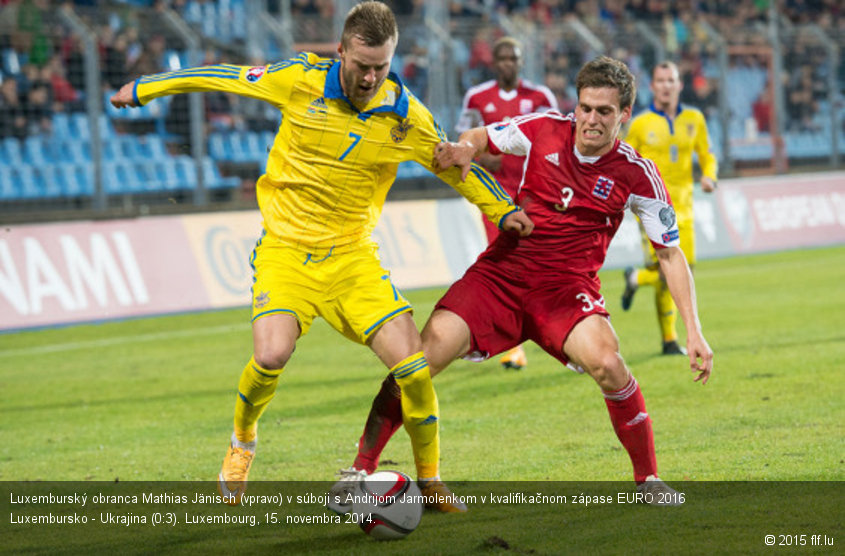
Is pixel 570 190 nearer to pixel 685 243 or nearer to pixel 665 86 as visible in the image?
pixel 685 243

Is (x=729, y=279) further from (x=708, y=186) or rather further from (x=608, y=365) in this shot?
(x=608, y=365)

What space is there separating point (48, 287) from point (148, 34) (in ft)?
13.6

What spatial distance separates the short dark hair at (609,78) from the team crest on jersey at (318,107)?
3.75ft

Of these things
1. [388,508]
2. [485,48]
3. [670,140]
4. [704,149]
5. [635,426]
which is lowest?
[388,508]

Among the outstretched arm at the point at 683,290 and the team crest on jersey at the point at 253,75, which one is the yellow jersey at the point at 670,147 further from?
the team crest on jersey at the point at 253,75

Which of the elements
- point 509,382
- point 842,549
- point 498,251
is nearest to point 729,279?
point 509,382

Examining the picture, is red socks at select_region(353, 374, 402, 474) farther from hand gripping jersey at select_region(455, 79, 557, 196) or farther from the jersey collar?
hand gripping jersey at select_region(455, 79, 557, 196)

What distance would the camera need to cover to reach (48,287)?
41.3 ft

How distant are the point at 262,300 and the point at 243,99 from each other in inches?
472

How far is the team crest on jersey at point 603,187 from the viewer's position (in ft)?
18.9

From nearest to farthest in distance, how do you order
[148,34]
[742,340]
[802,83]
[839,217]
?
[742,340], [148,34], [839,217], [802,83]

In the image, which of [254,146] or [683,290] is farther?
[254,146]

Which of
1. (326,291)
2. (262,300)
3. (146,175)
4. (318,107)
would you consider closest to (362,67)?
(318,107)

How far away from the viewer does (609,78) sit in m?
5.46
